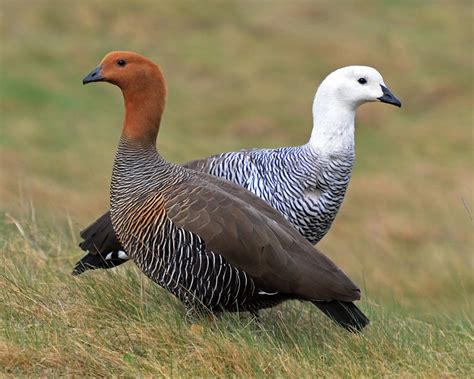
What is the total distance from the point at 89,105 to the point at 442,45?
11721 mm

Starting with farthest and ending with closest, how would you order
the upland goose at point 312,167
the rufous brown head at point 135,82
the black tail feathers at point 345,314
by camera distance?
the upland goose at point 312,167, the rufous brown head at point 135,82, the black tail feathers at point 345,314

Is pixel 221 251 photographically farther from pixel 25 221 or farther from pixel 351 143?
pixel 25 221

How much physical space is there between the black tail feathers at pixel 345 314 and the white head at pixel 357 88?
6.77 feet

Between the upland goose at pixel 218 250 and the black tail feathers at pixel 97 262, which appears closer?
the upland goose at pixel 218 250

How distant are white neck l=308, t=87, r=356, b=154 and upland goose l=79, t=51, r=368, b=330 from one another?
4.37 feet

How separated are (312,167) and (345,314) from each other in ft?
5.69

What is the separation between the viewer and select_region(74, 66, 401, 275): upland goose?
700cm

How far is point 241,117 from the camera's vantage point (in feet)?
70.8

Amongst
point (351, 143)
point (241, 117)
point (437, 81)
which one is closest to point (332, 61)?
point (437, 81)

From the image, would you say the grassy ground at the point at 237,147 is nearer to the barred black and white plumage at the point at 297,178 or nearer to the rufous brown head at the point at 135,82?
the barred black and white plumage at the point at 297,178

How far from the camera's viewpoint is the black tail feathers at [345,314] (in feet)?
18.2

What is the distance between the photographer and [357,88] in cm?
729

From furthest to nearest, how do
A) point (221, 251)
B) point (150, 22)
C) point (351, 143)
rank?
point (150, 22) → point (351, 143) → point (221, 251)

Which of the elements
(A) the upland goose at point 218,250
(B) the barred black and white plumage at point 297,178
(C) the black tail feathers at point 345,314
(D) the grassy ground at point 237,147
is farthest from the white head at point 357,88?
(C) the black tail feathers at point 345,314
